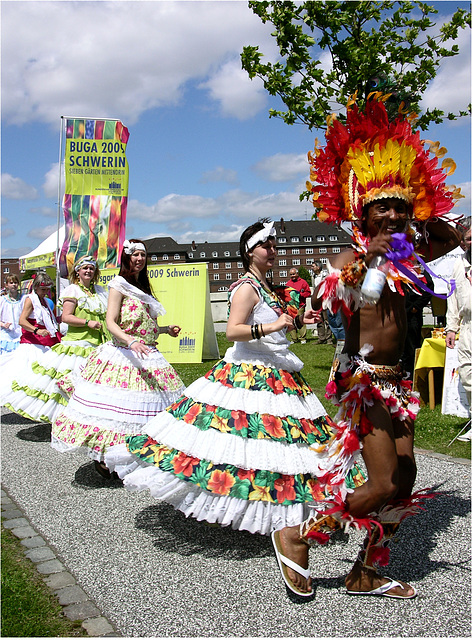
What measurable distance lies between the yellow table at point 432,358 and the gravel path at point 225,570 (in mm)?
2652

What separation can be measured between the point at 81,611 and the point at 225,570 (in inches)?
34.4

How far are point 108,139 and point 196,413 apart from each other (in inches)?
356

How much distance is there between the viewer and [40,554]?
146 inches

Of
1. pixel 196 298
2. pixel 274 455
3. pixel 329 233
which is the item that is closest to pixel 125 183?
pixel 196 298

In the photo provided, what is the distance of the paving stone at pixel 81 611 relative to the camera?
289 cm

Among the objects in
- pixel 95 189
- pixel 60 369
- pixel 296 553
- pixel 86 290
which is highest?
pixel 95 189

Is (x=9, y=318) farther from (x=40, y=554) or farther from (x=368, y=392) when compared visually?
(x=368, y=392)

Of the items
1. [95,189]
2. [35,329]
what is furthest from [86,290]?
[95,189]

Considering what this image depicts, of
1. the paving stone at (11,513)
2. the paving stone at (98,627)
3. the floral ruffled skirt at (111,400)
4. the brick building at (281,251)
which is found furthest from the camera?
the brick building at (281,251)

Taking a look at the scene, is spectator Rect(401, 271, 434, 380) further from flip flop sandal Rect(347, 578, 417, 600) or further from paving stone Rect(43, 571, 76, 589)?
paving stone Rect(43, 571, 76, 589)

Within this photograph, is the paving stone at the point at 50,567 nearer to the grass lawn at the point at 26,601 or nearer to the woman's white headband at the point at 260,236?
the grass lawn at the point at 26,601

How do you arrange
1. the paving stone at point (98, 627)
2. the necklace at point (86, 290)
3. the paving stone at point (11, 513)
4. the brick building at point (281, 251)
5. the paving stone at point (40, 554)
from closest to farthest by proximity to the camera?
the paving stone at point (98, 627) → the paving stone at point (40, 554) → the paving stone at point (11, 513) → the necklace at point (86, 290) → the brick building at point (281, 251)

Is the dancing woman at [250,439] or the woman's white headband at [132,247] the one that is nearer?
the dancing woman at [250,439]

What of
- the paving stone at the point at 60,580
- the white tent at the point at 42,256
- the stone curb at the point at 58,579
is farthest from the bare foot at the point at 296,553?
the white tent at the point at 42,256
